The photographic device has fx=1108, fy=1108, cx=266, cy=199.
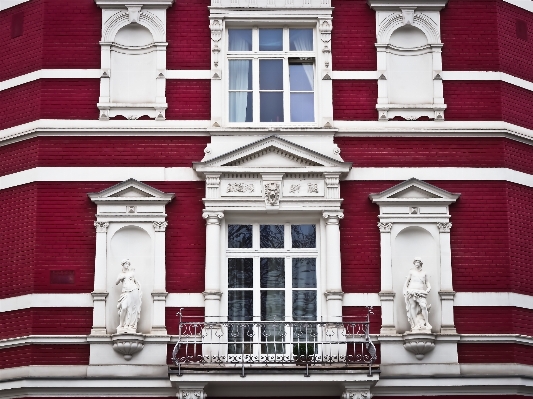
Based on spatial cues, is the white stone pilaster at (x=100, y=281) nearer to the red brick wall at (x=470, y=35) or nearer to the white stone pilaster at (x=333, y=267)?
the white stone pilaster at (x=333, y=267)

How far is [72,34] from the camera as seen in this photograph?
76.5ft

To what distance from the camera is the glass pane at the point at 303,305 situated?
867 inches

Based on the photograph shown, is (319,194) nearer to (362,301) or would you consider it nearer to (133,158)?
(362,301)

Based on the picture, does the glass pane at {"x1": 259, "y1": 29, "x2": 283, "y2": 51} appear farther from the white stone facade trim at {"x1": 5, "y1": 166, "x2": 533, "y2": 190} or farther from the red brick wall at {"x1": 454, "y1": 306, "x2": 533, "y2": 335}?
the red brick wall at {"x1": 454, "y1": 306, "x2": 533, "y2": 335}

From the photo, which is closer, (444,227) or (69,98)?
(444,227)

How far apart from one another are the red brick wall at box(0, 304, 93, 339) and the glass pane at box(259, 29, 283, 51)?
262 inches

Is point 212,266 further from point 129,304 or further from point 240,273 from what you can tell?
point 129,304

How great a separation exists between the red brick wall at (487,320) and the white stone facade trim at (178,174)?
2.68m

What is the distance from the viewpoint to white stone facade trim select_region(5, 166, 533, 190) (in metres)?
22.4

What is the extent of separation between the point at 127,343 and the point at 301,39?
293 inches

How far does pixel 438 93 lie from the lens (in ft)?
75.6

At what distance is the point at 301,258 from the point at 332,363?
8.38ft

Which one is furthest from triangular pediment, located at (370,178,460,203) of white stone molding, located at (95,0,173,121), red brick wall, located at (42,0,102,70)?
red brick wall, located at (42,0,102,70)

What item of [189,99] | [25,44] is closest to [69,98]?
[25,44]
